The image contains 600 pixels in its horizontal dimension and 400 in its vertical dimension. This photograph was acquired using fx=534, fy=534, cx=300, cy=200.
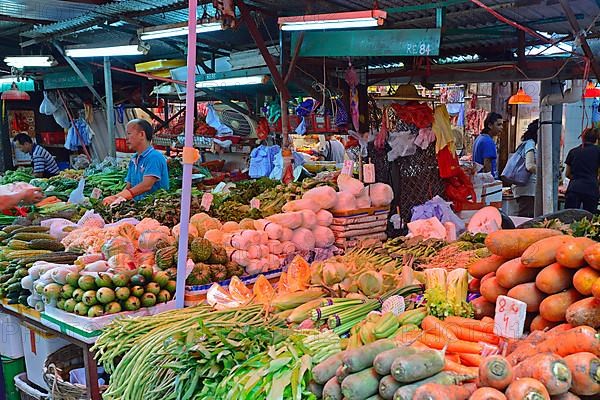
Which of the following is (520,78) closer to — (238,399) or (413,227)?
(413,227)

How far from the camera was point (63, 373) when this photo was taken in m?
3.50

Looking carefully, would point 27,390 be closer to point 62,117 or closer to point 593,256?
point 593,256

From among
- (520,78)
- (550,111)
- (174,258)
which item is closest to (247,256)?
(174,258)

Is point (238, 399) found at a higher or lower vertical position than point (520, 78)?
lower

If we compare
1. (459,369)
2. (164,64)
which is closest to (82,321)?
(459,369)

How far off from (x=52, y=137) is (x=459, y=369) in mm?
13803

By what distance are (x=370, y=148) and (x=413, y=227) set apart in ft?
6.72

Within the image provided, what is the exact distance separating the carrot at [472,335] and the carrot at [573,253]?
1.42 feet

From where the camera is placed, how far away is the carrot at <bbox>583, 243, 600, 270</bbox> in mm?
2050

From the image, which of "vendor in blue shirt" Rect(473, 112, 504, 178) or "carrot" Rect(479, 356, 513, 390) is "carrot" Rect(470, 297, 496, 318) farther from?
"vendor in blue shirt" Rect(473, 112, 504, 178)

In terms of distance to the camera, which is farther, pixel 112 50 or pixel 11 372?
pixel 112 50

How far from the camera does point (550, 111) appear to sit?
26.5 ft

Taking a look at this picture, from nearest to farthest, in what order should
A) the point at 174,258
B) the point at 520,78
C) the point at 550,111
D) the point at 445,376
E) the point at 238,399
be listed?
the point at 445,376 < the point at 238,399 < the point at 174,258 < the point at 520,78 < the point at 550,111

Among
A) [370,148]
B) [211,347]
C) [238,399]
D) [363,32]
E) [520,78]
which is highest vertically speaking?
[363,32]
